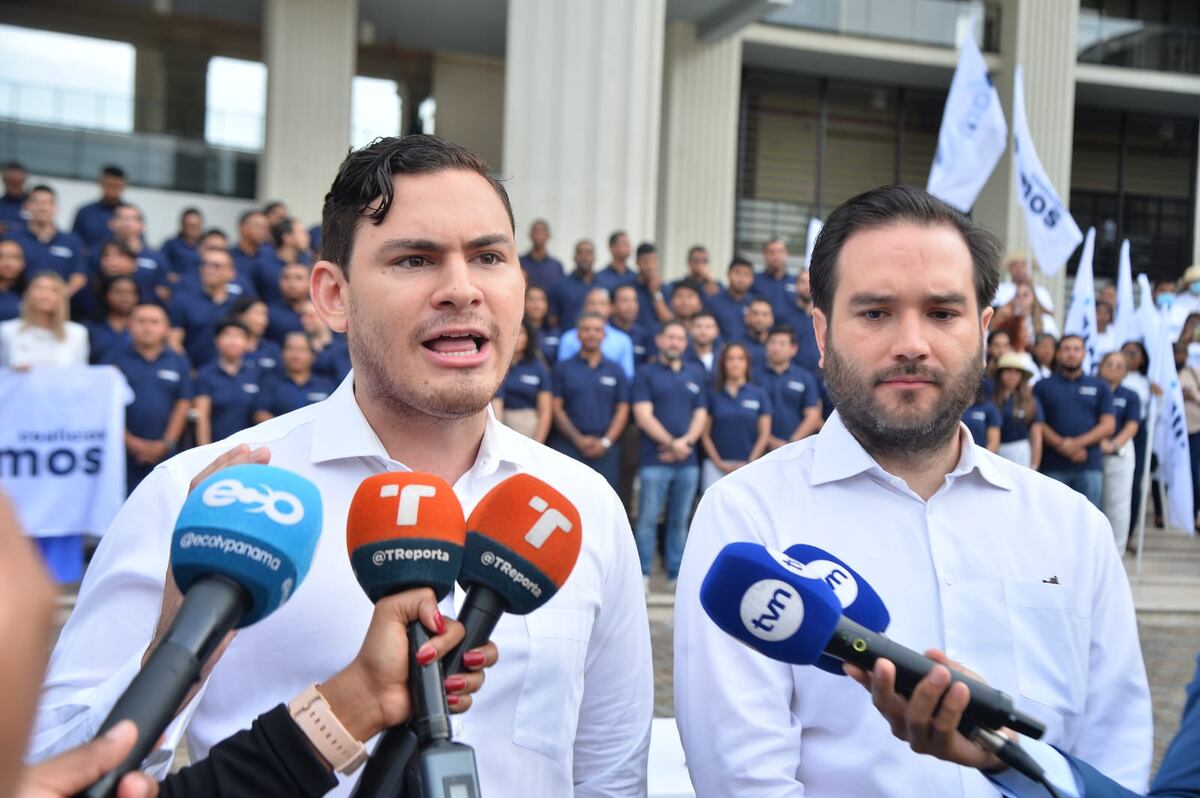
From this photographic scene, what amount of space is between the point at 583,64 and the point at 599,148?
917 mm

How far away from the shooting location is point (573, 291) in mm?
10828

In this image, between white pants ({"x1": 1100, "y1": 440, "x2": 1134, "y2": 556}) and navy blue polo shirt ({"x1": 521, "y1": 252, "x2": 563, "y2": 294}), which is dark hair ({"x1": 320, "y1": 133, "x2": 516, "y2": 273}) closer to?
navy blue polo shirt ({"x1": 521, "y1": 252, "x2": 563, "y2": 294})

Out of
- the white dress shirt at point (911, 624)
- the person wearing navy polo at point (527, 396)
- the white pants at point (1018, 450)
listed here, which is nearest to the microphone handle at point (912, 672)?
the white dress shirt at point (911, 624)

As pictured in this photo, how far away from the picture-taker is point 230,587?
4.75 ft

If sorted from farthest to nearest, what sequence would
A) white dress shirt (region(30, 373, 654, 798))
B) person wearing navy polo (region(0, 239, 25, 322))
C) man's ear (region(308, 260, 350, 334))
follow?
person wearing navy polo (region(0, 239, 25, 322)) → man's ear (region(308, 260, 350, 334)) → white dress shirt (region(30, 373, 654, 798))

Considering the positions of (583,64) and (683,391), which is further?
(583,64)

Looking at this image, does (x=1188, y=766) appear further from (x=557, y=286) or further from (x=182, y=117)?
(x=182, y=117)

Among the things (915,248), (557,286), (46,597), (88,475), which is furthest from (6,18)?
(46,597)

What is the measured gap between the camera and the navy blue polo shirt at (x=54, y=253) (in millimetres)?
8773

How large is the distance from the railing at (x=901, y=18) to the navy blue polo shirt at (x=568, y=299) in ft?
35.4

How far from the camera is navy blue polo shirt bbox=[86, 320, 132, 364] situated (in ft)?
26.8

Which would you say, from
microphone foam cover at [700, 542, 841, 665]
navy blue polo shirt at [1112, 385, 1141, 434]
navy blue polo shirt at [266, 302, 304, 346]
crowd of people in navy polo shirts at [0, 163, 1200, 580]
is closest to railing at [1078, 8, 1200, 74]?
crowd of people in navy polo shirts at [0, 163, 1200, 580]

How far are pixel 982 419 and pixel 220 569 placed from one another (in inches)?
369

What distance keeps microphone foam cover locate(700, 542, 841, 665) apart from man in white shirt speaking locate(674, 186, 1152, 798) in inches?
21.3
